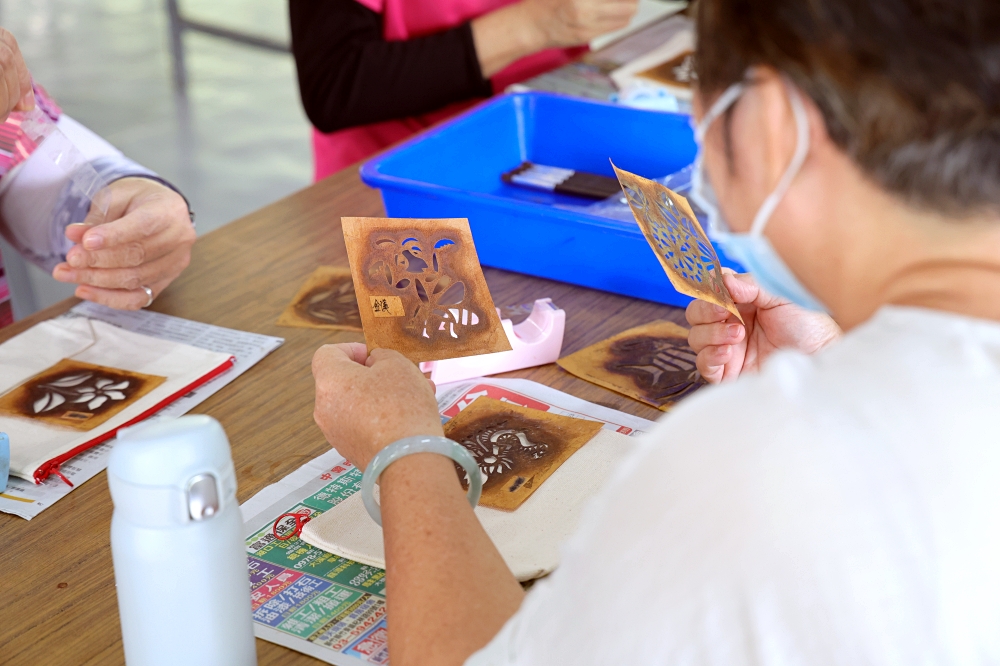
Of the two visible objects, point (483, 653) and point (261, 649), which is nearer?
point (483, 653)

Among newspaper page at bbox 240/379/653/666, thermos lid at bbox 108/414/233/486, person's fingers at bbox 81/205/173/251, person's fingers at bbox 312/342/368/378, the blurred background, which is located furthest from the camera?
the blurred background

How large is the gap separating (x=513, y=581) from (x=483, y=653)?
0.11 metres

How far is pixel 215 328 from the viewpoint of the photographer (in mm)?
1199

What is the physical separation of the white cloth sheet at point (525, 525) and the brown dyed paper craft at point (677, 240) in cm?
18

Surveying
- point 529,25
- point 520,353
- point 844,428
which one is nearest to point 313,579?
point 520,353

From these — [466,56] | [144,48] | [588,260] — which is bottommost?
[144,48]

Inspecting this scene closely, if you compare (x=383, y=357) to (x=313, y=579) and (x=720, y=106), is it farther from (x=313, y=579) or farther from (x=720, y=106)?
(x=720, y=106)

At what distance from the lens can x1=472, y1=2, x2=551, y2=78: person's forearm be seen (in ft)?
5.80

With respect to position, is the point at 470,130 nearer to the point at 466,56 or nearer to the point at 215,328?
the point at 466,56

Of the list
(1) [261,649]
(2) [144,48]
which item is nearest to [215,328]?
(1) [261,649]

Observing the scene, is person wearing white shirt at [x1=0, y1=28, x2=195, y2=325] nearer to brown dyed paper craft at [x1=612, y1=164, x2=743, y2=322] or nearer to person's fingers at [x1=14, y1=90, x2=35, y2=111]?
person's fingers at [x1=14, y1=90, x2=35, y2=111]

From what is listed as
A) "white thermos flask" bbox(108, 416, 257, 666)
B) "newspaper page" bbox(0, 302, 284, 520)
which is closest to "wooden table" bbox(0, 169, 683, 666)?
"newspaper page" bbox(0, 302, 284, 520)

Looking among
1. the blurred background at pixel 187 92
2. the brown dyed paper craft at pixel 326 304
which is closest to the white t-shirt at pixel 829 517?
the brown dyed paper craft at pixel 326 304

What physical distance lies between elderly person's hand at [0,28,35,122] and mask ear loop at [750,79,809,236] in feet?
2.74
